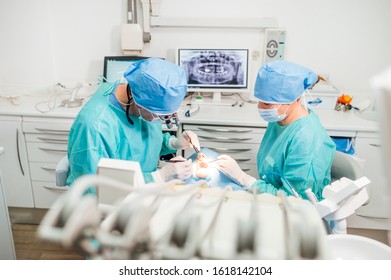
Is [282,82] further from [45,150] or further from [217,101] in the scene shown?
[45,150]

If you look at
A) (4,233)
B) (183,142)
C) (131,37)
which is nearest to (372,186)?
(183,142)

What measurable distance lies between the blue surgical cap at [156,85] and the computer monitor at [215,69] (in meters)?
1.26

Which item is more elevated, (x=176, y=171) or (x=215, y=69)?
(x=215, y=69)

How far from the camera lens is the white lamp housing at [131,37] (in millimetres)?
2568

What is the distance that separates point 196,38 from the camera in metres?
2.73

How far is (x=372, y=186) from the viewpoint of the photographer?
229 centimetres

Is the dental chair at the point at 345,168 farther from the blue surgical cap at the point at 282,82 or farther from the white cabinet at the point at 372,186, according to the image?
the white cabinet at the point at 372,186

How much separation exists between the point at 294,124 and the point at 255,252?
3.75 feet

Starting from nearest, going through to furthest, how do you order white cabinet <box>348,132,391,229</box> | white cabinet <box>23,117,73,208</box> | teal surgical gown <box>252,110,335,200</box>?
teal surgical gown <box>252,110,335,200</box> < white cabinet <box>348,132,391,229</box> < white cabinet <box>23,117,73,208</box>

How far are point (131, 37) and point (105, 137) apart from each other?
147 cm

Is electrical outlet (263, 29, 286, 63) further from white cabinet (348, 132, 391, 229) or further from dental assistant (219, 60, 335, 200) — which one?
dental assistant (219, 60, 335, 200)

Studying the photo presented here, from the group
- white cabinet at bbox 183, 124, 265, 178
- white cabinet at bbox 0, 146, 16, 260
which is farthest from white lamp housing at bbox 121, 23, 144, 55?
white cabinet at bbox 0, 146, 16, 260

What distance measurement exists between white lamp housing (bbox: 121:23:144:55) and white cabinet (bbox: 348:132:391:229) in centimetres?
179

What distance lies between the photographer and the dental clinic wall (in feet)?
8.46
